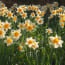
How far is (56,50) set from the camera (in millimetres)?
2145

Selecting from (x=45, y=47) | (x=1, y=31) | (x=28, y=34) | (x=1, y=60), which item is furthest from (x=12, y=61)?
(x=28, y=34)

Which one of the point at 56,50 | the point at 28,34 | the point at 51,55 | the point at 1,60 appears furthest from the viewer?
the point at 28,34

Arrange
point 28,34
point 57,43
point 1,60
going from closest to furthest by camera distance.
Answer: point 57,43, point 1,60, point 28,34

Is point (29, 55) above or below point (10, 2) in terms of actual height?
below

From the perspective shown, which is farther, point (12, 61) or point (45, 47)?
point (45, 47)

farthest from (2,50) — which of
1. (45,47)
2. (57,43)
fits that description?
(57,43)

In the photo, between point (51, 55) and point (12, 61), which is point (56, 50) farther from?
point (12, 61)

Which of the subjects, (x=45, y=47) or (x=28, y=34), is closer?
(x=45, y=47)

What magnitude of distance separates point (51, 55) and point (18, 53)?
389mm

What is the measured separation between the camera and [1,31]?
1912 millimetres

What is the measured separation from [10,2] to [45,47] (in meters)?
2.77

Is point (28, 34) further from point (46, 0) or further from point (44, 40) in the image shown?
point (46, 0)

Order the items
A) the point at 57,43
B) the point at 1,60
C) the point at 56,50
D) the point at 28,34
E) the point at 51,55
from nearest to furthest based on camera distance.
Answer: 1. the point at 57,43
2. the point at 1,60
3. the point at 51,55
4. the point at 56,50
5. the point at 28,34

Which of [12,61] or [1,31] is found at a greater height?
[1,31]
